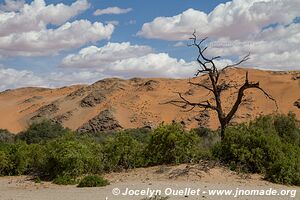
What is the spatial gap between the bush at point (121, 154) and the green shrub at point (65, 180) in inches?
84.8

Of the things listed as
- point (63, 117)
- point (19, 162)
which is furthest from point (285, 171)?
point (63, 117)

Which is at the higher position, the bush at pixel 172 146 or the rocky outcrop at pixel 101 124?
the bush at pixel 172 146

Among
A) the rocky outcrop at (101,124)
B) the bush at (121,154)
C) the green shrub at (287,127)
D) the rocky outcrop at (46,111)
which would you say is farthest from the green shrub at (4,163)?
the rocky outcrop at (46,111)

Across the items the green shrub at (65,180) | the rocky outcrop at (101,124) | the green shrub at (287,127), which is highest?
the green shrub at (287,127)

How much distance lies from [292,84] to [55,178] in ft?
170

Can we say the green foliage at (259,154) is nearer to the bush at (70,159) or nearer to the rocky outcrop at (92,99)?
the bush at (70,159)

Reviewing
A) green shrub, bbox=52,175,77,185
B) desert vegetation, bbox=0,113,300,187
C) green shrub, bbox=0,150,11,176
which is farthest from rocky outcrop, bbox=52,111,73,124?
green shrub, bbox=52,175,77,185

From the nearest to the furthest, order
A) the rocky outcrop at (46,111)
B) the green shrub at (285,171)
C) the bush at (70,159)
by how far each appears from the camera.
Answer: the green shrub at (285,171), the bush at (70,159), the rocky outcrop at (46,111)

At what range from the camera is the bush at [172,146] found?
66.7ft

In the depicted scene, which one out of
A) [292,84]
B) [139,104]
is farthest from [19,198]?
[292,84]

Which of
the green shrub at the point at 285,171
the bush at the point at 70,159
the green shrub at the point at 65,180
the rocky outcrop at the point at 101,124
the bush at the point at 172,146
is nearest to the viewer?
the green shrub at the point at 285,171

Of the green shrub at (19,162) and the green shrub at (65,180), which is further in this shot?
the green shrub at (19,162)

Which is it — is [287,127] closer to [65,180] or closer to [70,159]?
[70,159]

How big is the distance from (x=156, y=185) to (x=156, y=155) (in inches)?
175
